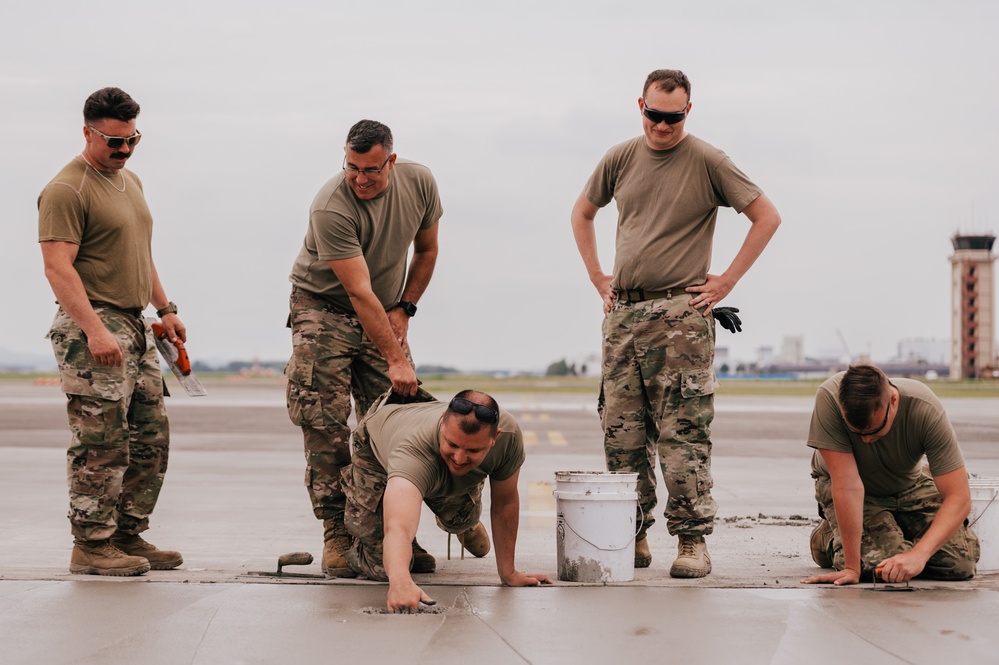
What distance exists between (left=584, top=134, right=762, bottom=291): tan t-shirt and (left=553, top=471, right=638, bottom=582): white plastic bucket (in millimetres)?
1087

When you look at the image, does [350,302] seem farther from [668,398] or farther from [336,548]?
[668,398]

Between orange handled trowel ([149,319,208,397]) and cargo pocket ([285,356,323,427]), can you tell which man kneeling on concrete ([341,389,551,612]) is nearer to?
cargo pocket ([285,356,323,427])

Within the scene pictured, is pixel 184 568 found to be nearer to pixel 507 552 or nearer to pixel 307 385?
pixel 307 385

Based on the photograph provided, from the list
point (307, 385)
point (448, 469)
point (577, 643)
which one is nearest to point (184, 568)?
point (307, 385)

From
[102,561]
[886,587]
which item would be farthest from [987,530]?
[102,561]

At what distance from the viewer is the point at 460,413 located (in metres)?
4.50

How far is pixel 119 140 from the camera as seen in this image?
5301 millimetres

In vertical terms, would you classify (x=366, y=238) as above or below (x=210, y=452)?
above

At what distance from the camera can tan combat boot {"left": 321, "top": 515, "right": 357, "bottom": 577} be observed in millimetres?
5414

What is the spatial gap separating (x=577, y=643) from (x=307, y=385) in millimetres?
2227

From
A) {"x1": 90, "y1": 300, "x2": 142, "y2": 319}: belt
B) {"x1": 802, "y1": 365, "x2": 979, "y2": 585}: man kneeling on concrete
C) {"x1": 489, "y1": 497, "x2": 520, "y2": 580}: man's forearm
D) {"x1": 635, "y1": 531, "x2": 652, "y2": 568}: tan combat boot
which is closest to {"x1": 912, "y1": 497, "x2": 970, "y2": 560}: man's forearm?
{"x1": 802, "y1": 365, "x2": 979, "y2": 585}: man kneeling on concrete

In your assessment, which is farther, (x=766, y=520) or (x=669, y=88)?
(x=766, y=520)

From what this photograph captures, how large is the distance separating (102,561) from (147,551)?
1.09 ft

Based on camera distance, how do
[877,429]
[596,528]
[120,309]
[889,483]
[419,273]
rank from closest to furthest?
[877,429]
[596,528]
[889,483]
[120,309]
[419,273]
